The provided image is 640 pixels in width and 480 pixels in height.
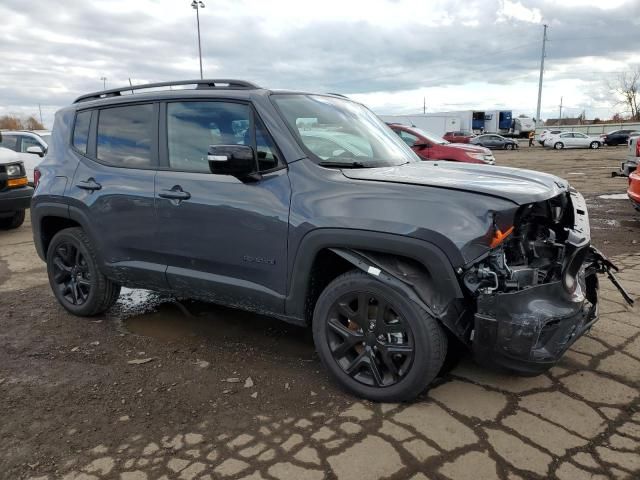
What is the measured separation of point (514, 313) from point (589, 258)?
Answer: 3.66ft

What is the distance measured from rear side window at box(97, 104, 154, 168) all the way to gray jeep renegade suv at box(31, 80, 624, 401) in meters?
0.01

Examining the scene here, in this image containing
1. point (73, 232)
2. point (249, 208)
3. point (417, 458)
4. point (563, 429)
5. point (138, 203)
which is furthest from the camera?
point (73, 232)

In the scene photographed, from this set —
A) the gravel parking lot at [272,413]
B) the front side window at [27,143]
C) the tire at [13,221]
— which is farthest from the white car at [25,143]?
the gravel parking lot at [272,413]

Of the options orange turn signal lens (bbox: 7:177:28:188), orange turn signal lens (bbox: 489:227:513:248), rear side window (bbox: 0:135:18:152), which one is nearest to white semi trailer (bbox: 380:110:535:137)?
rear side window (bbox: 0:135:18:152)

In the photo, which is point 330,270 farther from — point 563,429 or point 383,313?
point 563,429

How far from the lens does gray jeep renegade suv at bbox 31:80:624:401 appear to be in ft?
8.76

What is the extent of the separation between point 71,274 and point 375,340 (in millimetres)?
2939

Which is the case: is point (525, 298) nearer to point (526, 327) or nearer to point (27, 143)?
point (526, 327)

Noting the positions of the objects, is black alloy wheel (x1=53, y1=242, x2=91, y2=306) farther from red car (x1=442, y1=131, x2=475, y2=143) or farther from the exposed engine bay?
red car (x1=442, y1=131, x2=475, y2=143)

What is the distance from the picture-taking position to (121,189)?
12.7ft

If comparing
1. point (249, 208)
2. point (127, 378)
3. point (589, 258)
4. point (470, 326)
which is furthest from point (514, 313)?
point (127, 378)

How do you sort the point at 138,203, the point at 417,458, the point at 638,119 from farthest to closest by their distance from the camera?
the point at 638,119 < the point at 138,203 < the point at 417,458

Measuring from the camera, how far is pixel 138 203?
3.76 m

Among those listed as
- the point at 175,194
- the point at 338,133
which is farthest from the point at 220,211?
the point at 338,133
